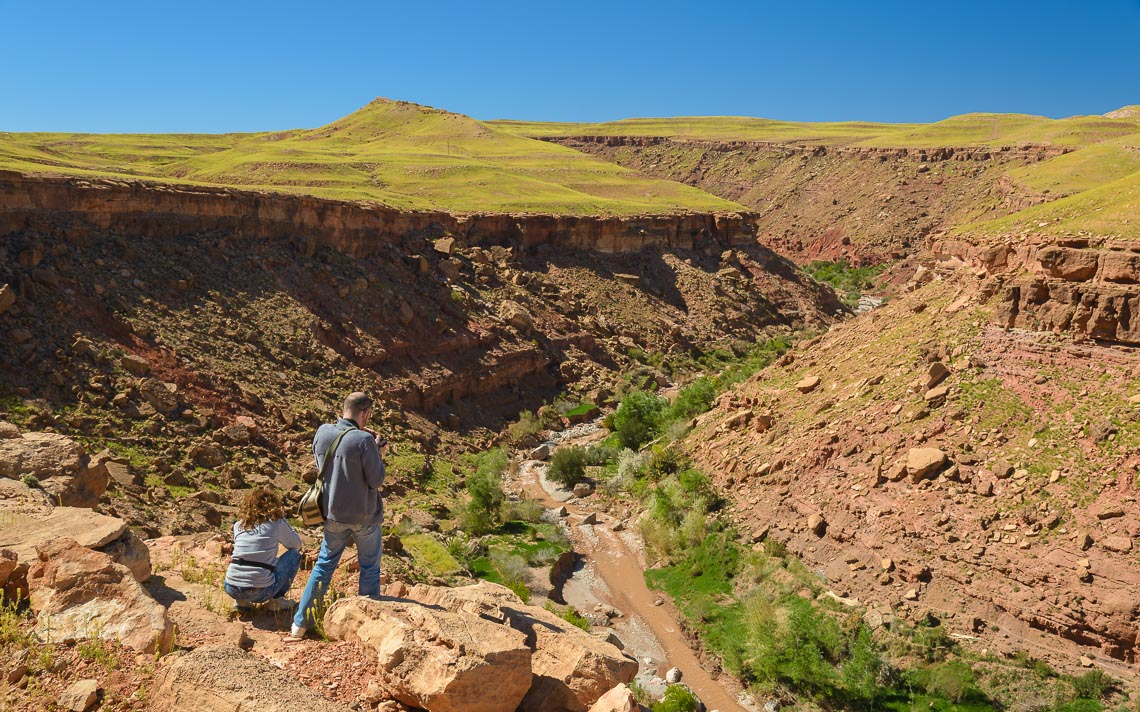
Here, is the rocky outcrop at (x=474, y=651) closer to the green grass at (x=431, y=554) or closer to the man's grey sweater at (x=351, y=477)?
the man's grey sweater at (x=351, y=477)

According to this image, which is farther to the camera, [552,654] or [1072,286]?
[1072,286]

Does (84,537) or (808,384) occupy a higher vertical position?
(84,537)

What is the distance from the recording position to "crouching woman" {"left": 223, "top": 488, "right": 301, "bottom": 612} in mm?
8773

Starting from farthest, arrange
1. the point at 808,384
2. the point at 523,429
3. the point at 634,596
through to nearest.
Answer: the point at 523,429, the point at 808,384, the point at 634,596

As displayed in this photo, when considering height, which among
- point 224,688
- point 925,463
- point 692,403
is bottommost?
point 692,403

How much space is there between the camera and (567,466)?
3141cm

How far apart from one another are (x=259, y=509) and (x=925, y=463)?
16419 millimetres

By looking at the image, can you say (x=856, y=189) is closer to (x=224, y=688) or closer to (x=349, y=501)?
(x=349, y=501)

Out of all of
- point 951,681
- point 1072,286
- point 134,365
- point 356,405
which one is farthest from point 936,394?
point 134,365

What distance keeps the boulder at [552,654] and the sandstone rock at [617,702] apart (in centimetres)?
27

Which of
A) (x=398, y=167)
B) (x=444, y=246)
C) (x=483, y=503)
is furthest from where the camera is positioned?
(x=398, y=167)

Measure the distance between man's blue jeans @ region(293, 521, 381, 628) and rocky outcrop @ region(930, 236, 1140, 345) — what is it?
18.7 metres

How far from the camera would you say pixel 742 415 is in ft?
92.7

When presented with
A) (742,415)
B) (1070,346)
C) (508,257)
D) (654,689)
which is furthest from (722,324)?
(654,689)
